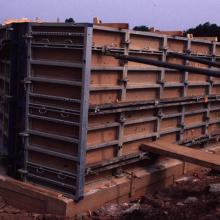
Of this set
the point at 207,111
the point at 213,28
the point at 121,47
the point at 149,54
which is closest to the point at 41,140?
the point at 121,47

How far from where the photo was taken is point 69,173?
6.21m

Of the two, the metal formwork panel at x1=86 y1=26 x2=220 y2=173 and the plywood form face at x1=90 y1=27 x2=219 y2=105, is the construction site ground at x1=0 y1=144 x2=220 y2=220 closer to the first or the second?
the metal formwork panel at x1=86 y1=26 x2=220 y2=173

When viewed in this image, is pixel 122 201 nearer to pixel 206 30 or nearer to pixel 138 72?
pixel 138 72

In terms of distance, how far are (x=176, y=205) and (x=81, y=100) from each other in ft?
7.04

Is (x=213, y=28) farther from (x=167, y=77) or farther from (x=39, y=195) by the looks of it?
(x=39, y=195)

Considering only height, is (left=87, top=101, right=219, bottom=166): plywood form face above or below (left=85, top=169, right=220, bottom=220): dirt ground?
above

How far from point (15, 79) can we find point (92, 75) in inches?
47.2

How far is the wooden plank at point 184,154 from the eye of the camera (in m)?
6.99

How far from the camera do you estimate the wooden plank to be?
6992 millimetres

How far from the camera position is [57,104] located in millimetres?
6230

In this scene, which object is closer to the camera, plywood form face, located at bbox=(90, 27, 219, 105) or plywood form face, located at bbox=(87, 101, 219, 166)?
plywood form face, located at bbox=(90, 27, 219, 105)

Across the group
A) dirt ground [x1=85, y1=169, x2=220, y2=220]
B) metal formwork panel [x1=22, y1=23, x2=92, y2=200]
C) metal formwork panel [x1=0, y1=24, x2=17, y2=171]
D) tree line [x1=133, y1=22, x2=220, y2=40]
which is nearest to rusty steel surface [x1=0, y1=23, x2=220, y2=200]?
metal formwork panel [x1=22, y1=23, x2=92, y2=200]

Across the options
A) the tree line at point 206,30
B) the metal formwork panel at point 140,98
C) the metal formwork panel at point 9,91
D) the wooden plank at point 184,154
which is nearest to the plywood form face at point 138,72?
the metal formwork panel at point 140,98

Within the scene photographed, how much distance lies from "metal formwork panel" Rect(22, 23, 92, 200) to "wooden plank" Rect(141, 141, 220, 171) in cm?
163
